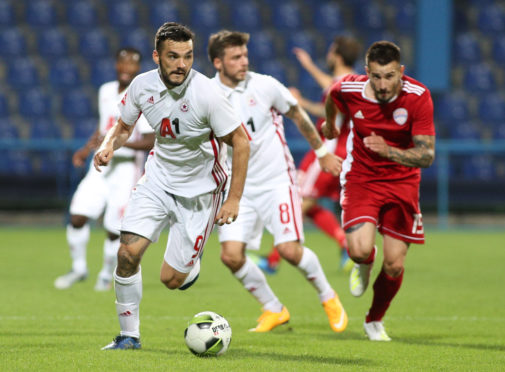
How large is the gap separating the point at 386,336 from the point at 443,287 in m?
3.36

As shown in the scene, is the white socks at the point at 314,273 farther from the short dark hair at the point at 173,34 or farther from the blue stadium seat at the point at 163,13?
the blue stadium seat at the point at 163,13

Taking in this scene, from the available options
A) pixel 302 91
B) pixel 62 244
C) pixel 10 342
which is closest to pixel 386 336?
pixel 10 342

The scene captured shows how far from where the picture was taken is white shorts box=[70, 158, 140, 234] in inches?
349

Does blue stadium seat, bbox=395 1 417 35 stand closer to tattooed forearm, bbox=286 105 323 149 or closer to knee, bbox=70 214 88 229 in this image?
knee, bbox=70 214 88 229

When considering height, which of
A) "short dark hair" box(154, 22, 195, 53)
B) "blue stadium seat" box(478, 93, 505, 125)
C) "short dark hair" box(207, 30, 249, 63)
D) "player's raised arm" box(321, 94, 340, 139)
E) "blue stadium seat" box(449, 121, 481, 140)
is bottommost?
"blue stadium seat" box(449, 121, 481, 140)

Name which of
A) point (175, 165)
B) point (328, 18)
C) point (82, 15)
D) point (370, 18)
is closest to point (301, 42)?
point (328, 18)

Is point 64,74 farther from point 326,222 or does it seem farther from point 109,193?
point 109,193

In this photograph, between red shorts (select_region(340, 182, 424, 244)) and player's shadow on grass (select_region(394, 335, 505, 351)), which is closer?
player's shadow on grass (select_region(394, 335, 505, 351))

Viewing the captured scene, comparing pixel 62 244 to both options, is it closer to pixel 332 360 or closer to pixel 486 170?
pixel 486 170

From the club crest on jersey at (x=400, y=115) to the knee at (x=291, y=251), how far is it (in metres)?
1.28

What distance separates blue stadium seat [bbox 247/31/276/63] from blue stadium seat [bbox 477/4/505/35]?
4990 mm

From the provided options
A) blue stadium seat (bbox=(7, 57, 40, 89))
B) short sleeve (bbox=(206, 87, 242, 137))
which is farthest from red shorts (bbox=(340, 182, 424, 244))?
blue stadium seat (bbox=(7, 57, 40, 89))

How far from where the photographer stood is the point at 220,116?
527 cm

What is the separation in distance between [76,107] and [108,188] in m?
9.57
